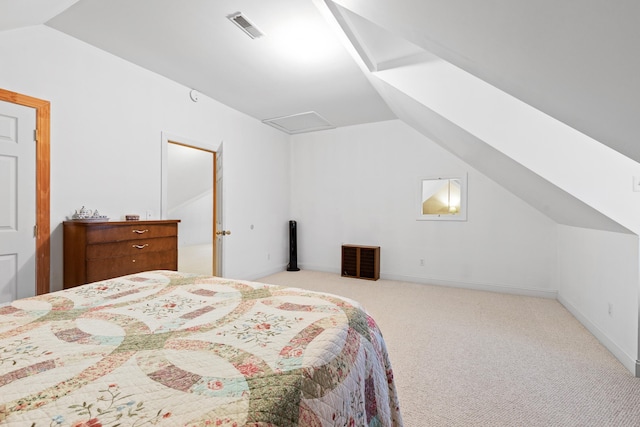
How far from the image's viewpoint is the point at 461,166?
175 inches

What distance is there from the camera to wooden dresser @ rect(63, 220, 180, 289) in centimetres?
240

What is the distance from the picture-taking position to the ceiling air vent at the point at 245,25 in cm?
232

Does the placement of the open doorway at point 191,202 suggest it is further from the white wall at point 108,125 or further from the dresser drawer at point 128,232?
the dresser drawer at point 128,232

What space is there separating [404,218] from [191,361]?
4.48 m

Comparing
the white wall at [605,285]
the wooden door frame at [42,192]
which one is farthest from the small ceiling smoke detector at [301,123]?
the white wall at [605,285]

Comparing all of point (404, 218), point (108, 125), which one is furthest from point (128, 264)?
point (404, 218)

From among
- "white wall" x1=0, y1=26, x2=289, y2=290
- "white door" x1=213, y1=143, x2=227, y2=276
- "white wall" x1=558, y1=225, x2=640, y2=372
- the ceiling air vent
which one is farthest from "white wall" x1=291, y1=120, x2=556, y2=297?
the ceiling air vent

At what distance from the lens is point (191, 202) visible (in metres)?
8.67

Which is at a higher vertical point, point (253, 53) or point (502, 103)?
point (253, 53)

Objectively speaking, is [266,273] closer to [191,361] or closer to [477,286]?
[477,286]

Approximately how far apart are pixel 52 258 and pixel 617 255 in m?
4.76

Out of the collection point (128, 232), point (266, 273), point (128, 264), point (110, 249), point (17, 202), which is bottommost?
point (266, 273)

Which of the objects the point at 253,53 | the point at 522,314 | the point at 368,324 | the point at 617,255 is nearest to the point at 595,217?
the point at 617,255

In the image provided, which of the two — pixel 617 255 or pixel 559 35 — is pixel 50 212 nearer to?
pixel 559 35
